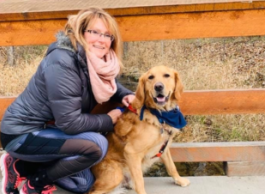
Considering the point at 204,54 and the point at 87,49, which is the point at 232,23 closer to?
the point at 87,49

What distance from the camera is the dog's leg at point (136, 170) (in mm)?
2482

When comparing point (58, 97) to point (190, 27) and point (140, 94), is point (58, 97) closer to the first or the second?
point (140, 94)

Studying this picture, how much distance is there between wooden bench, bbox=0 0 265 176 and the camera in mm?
2438

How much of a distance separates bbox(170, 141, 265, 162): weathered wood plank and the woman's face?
1087mm

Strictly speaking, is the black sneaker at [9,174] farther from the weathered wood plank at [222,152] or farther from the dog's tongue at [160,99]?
the weathered wood plank at [222,152]

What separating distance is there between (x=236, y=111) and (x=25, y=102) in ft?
5.29

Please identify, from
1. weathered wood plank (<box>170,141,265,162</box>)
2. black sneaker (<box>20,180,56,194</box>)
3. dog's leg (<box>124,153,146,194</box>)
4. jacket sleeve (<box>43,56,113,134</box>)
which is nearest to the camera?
jacket sleeve (<box>43,56,113,134</box>)

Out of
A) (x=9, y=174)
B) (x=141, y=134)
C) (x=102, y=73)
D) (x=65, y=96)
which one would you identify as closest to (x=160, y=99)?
(x=141, y=134)

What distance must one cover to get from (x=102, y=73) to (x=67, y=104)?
1.05ft

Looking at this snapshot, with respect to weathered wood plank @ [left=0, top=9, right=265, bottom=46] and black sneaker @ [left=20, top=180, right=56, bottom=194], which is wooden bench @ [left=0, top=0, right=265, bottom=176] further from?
black sneaker @ [left=20, top=180, right=56, bottom=194]

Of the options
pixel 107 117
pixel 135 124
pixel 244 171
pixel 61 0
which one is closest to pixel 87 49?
pixel 107 117

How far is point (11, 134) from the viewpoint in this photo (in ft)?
7.39

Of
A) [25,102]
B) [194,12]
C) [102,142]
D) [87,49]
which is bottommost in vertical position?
[102,142]

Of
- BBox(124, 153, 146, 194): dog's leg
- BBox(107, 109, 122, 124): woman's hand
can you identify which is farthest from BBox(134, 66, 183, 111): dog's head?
BBox(124, 153, 146, 194): dog's leg
